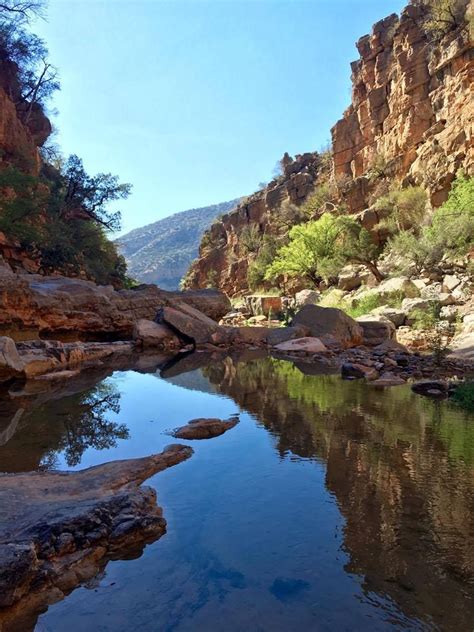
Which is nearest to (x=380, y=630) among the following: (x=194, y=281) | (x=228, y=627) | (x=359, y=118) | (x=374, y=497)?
(x=228, y=627)

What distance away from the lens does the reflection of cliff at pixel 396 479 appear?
2336mm

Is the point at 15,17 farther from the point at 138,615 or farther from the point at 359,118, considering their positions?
the point at 359,118

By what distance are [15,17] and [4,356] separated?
83.0 feet

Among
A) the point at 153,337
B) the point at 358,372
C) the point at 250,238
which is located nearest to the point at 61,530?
the point at 358,372

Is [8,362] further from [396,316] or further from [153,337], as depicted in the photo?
[396,316]

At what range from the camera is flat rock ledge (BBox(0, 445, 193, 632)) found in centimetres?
214

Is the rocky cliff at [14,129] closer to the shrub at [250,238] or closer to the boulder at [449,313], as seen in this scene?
the boulder at [449,313]

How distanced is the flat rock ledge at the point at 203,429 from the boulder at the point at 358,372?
425 centimetres

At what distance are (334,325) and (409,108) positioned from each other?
112 feet

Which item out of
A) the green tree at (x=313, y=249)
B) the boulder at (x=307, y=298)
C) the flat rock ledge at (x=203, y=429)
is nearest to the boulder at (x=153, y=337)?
the flat rock ledge at (x=203, y=429)

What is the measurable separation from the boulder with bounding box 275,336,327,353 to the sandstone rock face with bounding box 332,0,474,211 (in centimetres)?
2110

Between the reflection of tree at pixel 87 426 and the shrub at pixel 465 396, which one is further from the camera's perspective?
the shrub at pixel 465 396

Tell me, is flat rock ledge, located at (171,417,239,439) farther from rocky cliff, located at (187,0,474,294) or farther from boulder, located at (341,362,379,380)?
rocky cliff, located at (187,0,474,294)

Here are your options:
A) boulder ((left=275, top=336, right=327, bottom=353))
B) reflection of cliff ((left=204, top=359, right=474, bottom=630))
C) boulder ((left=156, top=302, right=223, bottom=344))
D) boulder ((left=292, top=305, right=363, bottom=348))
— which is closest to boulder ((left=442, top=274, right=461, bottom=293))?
boulder ((left=292, top=305, right=363, bottom=348))
